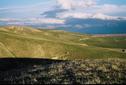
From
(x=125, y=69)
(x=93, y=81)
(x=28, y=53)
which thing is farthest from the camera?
(x=28, y=53)

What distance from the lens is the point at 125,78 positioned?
28000mm

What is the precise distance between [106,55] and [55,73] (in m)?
143

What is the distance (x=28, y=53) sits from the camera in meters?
158

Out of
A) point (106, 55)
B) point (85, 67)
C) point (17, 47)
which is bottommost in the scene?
point (106, 55)

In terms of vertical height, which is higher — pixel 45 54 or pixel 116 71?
pixel 116 71

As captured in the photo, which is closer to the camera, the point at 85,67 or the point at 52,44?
the point at 85,67

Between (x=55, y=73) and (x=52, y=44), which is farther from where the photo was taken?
(x=52, y=44)

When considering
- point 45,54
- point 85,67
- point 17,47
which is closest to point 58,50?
point 45,54

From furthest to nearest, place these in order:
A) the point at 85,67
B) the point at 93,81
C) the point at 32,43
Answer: the point at 32,43, the point at 85,67, the point at 93,81

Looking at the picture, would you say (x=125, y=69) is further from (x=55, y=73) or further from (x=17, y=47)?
(x=17, y=47)

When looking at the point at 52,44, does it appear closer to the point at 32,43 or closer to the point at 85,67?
the point at 32,43

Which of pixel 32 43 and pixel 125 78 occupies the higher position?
pixel 125 78

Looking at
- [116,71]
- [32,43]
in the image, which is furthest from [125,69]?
[32,43]

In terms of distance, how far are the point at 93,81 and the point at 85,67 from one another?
24.2ft
